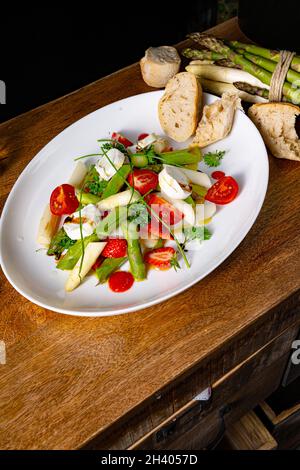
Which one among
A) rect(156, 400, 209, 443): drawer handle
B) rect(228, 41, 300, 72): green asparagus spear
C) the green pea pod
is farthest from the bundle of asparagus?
rect(156, 400, 209, 443): drawer handle

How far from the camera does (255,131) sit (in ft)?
4.76

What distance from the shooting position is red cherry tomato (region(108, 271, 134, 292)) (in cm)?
123

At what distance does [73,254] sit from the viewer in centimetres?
128

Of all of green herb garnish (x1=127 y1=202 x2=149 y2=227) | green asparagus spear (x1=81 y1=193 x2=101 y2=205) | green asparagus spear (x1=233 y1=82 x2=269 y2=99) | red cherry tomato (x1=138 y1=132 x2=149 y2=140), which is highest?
green asparagus spear (x1=233 y1=82 x2=269 y2=99)

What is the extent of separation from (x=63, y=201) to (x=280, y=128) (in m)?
0.64

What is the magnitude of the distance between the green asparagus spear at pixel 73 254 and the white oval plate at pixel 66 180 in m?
0.02

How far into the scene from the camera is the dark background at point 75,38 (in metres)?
2.53

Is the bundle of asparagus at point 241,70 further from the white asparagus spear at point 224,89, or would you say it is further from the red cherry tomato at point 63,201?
the red cherry tomato at point 63,201

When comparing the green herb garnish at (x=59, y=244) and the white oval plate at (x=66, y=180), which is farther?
the green herb garnish at (x=59, y=244)

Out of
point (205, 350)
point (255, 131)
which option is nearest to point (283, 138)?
point (255, 131)

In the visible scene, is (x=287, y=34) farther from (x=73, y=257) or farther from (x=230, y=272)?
(x=73, y=257)

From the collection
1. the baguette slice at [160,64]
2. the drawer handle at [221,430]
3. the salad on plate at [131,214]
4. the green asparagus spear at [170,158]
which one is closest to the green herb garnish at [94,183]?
the salad on plate at [131,214]

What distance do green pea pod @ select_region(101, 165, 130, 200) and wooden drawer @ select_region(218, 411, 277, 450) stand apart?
1003mm

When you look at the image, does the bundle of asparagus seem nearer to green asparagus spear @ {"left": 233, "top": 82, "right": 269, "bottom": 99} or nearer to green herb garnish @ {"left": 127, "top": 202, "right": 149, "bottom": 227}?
green asparagus spear @ {"left": 233, "top": 82, "right": 269, "bottom": 99}
